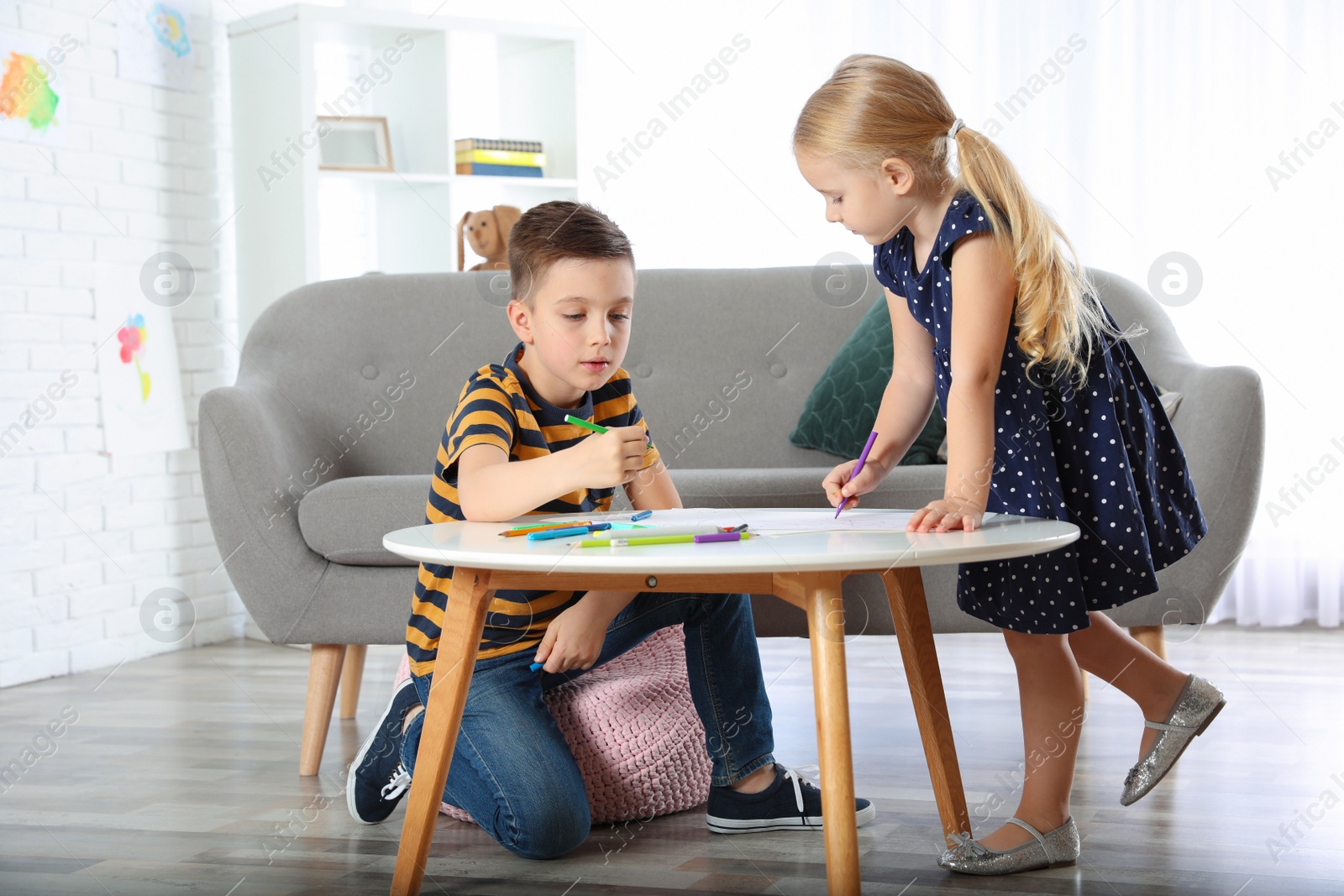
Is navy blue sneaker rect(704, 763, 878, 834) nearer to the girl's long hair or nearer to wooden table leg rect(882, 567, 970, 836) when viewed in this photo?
wooden table leg rect(882, 567, 970, 836)

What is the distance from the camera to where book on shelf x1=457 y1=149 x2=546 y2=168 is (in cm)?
316

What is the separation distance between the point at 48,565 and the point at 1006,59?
7.96ft

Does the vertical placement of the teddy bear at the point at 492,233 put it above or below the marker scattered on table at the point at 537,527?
above

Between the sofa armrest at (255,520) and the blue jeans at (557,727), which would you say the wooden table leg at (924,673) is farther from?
the sofa armrest at (255,520)

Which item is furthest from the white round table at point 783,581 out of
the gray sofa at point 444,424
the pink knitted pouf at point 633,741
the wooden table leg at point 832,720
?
the gray sofa at point 444,424

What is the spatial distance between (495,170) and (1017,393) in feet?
7.08

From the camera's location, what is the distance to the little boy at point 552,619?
1273 millimetres

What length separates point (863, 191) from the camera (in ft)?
4.10

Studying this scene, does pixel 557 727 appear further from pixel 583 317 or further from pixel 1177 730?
pixel 1177 730

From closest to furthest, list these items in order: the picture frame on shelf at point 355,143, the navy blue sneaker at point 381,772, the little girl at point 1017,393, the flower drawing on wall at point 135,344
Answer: the little girl at point 1017,393 → the navy blue sneaker at point 381,772 → the flower drawing on wall at point 135,344 → the picture frame on shelf at point 355,143

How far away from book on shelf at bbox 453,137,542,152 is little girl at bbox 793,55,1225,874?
2.00m

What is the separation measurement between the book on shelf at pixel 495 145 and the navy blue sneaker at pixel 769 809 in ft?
7.04

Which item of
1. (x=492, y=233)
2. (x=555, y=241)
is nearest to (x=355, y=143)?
(x=492, y=233)

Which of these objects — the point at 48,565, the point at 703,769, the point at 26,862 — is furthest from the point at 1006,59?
the point at 26,862
